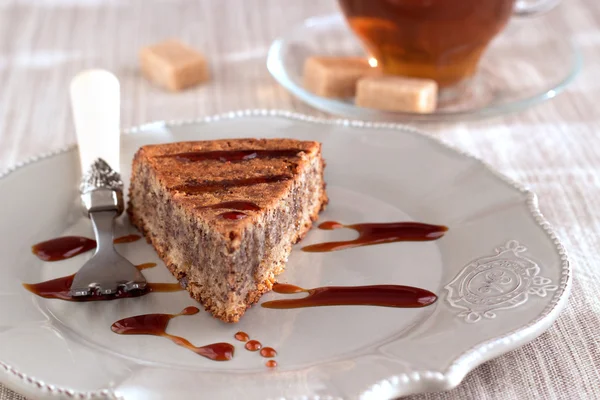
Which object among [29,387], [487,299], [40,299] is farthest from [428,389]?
[40,299]

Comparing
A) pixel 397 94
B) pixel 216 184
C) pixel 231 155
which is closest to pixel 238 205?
pixel 216 184

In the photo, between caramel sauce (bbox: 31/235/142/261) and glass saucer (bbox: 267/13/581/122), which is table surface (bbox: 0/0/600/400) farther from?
caramel sauce (bbox: 31/235/142/261)

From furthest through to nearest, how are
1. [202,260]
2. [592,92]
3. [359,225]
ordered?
[592,92] < [359,225] < [202,260]

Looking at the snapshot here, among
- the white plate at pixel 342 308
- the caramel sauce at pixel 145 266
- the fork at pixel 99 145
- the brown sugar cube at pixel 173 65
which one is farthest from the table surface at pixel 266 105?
the fork at pixel 99 145

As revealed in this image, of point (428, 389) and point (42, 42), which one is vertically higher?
point (42, 42)

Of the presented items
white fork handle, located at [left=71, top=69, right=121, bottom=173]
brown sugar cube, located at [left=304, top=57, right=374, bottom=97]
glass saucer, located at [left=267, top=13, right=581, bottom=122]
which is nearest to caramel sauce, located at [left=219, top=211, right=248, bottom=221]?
white fork handle, located at [left=71, top=69, right=121, bottom=173]

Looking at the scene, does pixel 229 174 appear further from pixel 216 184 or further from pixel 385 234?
pixel 385 234

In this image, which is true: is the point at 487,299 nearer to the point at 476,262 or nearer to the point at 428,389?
the point at 476,262
